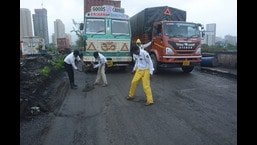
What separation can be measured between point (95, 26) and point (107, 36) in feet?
2.44

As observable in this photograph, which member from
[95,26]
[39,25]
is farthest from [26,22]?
[95,26]

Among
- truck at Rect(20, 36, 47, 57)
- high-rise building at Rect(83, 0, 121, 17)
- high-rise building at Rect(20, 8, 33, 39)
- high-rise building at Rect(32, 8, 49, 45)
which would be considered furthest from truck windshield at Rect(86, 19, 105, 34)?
high-rise building at Rect(32, 8, 49, 45)

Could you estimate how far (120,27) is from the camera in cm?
1094

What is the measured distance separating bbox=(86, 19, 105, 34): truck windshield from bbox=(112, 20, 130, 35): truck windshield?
0.53m

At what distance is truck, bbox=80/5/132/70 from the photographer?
406 inches

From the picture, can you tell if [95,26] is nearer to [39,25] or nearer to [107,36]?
[107,36]

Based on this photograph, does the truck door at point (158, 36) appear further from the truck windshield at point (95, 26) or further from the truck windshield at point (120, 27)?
the truck windshield at point (95, 26)

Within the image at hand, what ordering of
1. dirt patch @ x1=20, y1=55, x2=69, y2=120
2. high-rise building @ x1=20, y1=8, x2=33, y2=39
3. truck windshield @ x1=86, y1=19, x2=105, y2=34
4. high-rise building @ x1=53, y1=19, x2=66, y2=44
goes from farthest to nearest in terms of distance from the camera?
high-rise building @ x1=53, y1=19, x2=66, y2=44 → high-rise building @ x1=20, y1=8, x2=33, y2=39 → truck windshield @ x1=86, y1=19, x2=105, y2=34 → dirt patch @ x1=20, y1=55, x2=69, y2=120

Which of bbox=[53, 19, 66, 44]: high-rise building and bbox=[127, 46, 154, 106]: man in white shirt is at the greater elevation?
bbox=[53, 19, 66, 44]: high-rise building

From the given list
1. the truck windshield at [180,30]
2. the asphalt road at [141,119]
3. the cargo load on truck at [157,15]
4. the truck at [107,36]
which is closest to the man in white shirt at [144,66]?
the asphalt road at [141,119]

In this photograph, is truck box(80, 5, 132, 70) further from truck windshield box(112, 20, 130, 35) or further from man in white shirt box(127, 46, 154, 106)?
man in white shirt box(127, 46, 154, 106)
